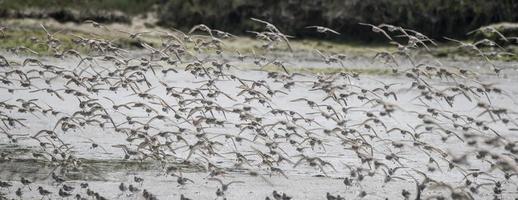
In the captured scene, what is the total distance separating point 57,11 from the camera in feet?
52.7

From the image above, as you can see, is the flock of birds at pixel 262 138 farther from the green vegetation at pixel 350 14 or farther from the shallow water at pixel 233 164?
the green vegetation at pixel 350 14

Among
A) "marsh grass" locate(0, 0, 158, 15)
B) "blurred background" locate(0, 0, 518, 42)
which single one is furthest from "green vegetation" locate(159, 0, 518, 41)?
"marsh grass" locate(0, 0, 158, 15)

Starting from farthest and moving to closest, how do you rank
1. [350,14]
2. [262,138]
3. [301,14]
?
[301,14]
[350,14]
[262,138]

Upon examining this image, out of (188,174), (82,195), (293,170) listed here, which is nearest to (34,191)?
(82,195)

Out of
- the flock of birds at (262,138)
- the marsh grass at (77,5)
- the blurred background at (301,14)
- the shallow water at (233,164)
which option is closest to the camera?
the flock of birds at (262,138)

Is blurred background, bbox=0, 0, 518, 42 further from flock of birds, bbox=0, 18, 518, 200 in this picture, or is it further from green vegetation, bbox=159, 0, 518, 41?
flock of birds, bbox=0, 18, 518, 200

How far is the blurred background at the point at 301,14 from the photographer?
630 inches

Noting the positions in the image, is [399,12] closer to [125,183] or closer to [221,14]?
[221,14]

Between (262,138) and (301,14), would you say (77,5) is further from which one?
(262,138)

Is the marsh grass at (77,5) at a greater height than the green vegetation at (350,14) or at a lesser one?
greater

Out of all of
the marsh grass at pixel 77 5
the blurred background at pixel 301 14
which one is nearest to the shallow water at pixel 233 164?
the blurred background at pixel 301 14

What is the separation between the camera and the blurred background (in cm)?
1600

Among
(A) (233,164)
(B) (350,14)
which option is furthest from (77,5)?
(A) (233,164)

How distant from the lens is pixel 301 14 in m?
16.2
